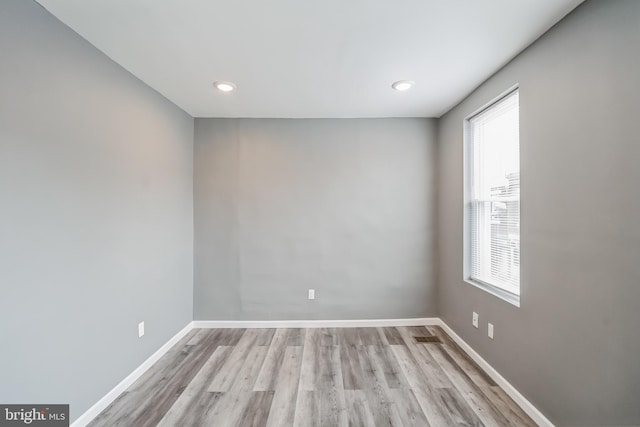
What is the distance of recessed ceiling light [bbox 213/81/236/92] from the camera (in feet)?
7.63

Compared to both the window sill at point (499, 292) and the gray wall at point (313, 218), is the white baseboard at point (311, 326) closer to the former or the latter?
the gray wall at point (313, 218)

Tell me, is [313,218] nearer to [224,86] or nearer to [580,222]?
[224,86]

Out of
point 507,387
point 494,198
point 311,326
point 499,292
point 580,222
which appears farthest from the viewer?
point 311,326

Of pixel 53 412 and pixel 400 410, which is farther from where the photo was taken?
pixel 400 410

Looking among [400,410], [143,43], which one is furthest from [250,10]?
[400,410]

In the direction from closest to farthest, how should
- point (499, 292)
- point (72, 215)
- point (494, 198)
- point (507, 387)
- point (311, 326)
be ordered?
point (72, 215), point (507, 387), point (499, 292), point (494, 198), point (311, 326)

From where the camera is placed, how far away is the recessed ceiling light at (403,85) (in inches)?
90.5

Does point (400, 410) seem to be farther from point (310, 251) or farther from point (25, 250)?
point (25, 250)

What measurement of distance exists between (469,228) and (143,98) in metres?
3.29

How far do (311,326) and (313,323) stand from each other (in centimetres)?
4

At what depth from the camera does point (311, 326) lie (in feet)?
10.6

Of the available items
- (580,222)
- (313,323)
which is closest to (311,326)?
(313,323)

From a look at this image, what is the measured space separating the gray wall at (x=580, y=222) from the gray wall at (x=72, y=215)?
2.96 metres

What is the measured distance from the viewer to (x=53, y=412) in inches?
60.5
